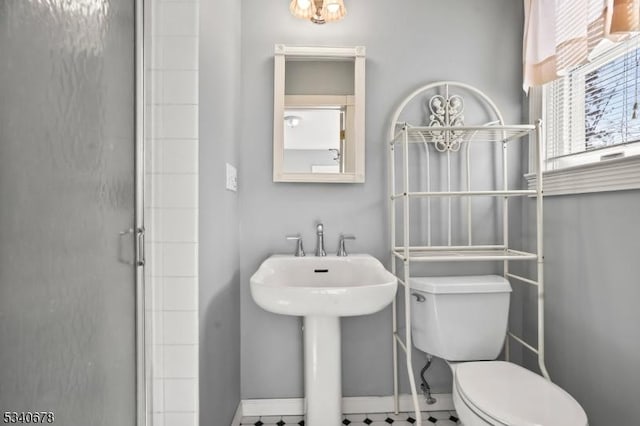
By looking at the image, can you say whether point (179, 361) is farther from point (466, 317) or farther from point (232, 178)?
point (466, 317)

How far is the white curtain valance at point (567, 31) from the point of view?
111 cm

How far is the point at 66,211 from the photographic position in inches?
24.7

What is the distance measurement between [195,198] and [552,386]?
4.43ft

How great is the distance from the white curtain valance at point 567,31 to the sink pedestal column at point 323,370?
1414mm

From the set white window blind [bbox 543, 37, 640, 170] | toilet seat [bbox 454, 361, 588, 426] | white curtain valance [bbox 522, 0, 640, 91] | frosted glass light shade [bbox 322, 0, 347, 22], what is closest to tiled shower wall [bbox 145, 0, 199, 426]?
frosted glass light shade [bbox 322, 0, 347, 22]

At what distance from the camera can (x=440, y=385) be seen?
1750 millimetres

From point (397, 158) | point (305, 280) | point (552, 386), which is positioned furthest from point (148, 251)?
point (552, 386)

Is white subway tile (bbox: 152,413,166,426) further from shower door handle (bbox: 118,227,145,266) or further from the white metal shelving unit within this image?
the white metal shelving unit

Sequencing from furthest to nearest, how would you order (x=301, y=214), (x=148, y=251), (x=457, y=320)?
(x=301, y=214), (x=457, y=320), (x=148, y=251)

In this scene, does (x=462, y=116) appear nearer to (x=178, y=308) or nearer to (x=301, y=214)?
(x=301, y=214)

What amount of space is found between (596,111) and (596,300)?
771 mm

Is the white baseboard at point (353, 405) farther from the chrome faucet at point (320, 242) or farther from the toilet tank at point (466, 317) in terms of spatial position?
the chrome faucet at point (320, 242)

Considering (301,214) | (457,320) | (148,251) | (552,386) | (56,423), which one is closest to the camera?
(56,423)

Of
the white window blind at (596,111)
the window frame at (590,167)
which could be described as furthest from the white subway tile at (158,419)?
the white window blind at (596,111)
